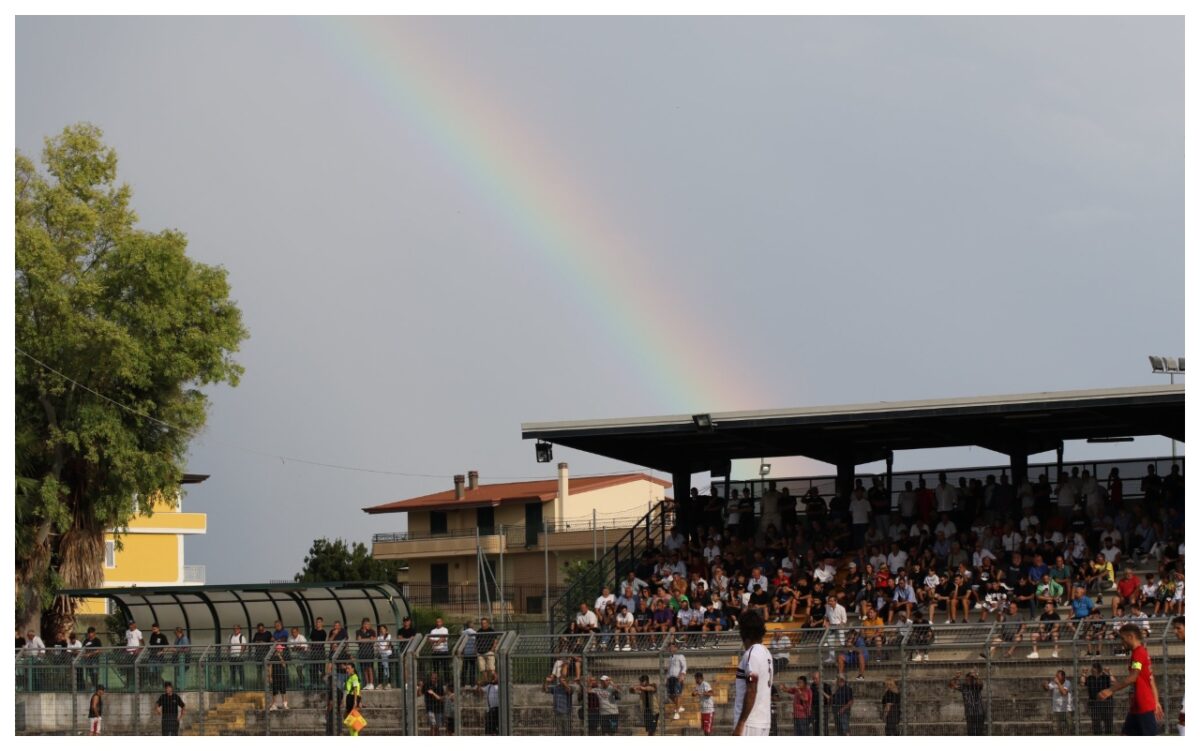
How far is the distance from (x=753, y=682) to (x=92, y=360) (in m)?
32.2

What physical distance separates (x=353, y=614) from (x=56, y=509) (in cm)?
1172

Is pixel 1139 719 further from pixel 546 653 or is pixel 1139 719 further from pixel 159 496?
pixel 159 496

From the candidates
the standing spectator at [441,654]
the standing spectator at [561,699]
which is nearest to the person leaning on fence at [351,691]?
the standing spectator at [441,654]

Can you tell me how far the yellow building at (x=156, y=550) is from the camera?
83.4 m

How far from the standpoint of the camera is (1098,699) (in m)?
20.3

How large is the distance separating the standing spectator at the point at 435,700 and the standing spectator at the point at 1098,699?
823 centimetres

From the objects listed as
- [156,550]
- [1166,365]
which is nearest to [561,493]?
[156,550]

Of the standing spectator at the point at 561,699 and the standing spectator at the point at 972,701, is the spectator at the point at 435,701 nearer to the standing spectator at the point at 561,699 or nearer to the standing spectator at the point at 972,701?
the standing spectator at the point at 561,699

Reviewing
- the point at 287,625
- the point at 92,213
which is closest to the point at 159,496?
the point at 92,213

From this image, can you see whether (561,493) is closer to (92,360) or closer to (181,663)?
(92,360)

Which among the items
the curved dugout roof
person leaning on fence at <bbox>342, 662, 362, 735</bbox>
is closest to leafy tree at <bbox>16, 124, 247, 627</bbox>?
the curved dugout roof

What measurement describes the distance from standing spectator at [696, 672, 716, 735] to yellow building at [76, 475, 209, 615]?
65.0 meters

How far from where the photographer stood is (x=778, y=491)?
3559 cm

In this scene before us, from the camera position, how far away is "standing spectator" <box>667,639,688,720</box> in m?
21.0
